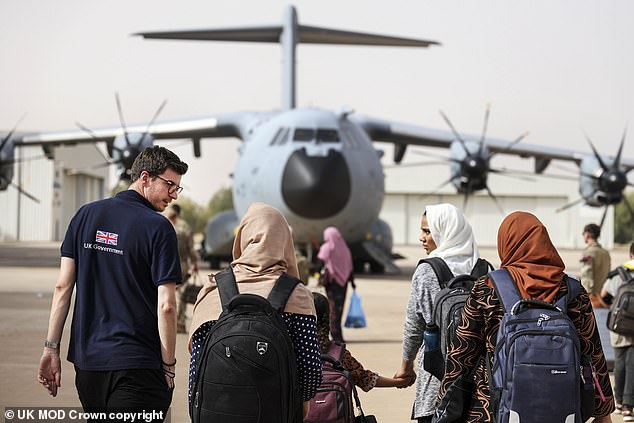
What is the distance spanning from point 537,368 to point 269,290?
0.93 meters

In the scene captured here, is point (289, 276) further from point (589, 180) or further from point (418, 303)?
point (589, 180)

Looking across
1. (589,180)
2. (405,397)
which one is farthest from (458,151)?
(405,397)

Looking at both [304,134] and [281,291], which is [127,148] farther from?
[281,291]

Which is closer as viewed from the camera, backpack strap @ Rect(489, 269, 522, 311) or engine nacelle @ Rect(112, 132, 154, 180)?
backpack strap @ Rect(489, 269, 522, 311)

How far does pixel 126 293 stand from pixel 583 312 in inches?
66.1

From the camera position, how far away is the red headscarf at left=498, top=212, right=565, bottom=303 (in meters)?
3.34

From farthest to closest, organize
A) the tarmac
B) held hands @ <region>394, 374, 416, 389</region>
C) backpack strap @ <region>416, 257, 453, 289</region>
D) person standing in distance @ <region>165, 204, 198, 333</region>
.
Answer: person standing in distance @ <region>165, 204, 198, 333</region>, the tarmac, held hands @ <region>394, 374, 416, 389</region>, backpack strap @ <region>416, 257, 453, 289</region>

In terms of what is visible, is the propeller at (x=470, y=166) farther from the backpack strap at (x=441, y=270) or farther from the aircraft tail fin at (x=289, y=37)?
the backpack strap at (x=441, y=270)

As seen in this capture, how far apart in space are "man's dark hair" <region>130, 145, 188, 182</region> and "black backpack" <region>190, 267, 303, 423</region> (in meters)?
0.81

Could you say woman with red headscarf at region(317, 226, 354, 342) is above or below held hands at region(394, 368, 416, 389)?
below

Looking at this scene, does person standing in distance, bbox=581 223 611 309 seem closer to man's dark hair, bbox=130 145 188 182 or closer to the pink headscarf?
the pink headscarf

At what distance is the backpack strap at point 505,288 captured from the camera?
3.29 metres

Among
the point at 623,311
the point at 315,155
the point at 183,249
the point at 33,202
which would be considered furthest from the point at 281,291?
the point at 33,202

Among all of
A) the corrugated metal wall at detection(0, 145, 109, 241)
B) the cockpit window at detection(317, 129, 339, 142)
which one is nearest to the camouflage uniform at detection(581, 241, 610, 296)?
the cockpit window at detection(317, 129, 339, 142)
